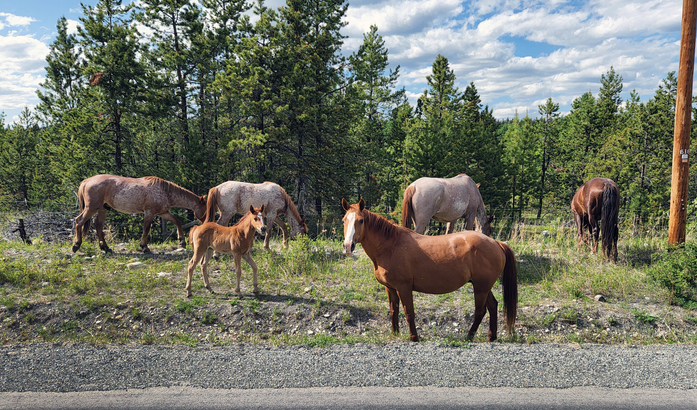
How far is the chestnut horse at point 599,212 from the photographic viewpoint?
981 centimetres

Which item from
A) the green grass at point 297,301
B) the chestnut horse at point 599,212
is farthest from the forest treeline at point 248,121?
the green grass at point 297,301

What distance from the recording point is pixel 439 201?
31.7 ft

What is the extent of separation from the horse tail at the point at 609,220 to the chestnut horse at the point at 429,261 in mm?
5853

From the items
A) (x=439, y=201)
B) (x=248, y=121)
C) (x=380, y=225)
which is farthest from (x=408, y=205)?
(x=248, y=121)

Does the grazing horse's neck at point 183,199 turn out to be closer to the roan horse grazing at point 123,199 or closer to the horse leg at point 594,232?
the roan horse grazing at point 123,199

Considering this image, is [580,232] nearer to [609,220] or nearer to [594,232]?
[594,232]

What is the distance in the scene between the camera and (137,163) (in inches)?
800

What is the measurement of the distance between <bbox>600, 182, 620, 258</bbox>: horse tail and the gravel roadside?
498cm

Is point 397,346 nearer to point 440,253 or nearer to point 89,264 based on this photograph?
point 440,253

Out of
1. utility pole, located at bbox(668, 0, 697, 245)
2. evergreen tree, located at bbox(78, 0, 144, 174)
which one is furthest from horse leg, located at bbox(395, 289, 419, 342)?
evergreen tree, located at bbox(78, 0, 144, 174)

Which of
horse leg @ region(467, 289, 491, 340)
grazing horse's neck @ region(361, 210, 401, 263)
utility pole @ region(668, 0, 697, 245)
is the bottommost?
horse leg @ region(467, 289, 491, 340)

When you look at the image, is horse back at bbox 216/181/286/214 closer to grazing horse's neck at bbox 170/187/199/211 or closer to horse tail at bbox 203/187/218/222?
horse tail at bbox 203/187/218/222

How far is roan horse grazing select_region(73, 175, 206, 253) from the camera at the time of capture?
10.3 metres

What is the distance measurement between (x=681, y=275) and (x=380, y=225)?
6.24 meters
